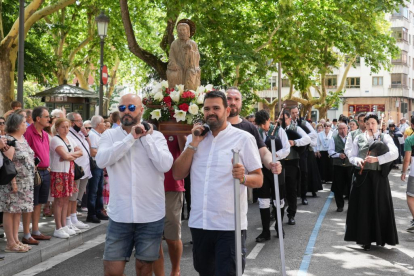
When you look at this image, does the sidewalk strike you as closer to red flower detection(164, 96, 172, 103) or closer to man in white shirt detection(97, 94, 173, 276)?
man in white shirt detection(97, 94, 173, 276)

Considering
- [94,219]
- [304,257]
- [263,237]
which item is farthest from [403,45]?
[304,257]

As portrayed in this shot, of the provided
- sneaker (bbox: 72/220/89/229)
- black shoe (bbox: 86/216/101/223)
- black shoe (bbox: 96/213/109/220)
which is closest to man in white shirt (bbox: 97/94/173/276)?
sneaker (bbox: 72/220/89/229)

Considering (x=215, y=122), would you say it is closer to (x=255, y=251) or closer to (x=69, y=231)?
(x=255, y=251)

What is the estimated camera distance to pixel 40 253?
796 cm

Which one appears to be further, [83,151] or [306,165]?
[306,165]

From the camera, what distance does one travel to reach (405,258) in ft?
26.6

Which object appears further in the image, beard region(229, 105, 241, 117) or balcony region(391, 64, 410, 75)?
balcony region(391, 64, 410, 75)

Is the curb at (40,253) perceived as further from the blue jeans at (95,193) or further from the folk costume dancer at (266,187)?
the folk costume dancer at (266,187)

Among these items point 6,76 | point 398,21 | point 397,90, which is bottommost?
point 6,76

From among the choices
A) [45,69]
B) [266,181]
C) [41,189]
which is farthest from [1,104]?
[266,181]

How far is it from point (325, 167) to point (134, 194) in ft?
47.4

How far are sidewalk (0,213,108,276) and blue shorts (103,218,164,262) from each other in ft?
8.34

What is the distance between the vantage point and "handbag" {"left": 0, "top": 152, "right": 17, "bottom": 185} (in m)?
7.51

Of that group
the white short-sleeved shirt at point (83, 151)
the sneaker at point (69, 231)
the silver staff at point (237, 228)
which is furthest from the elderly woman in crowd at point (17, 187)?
the silver staff at point (237, 228)
